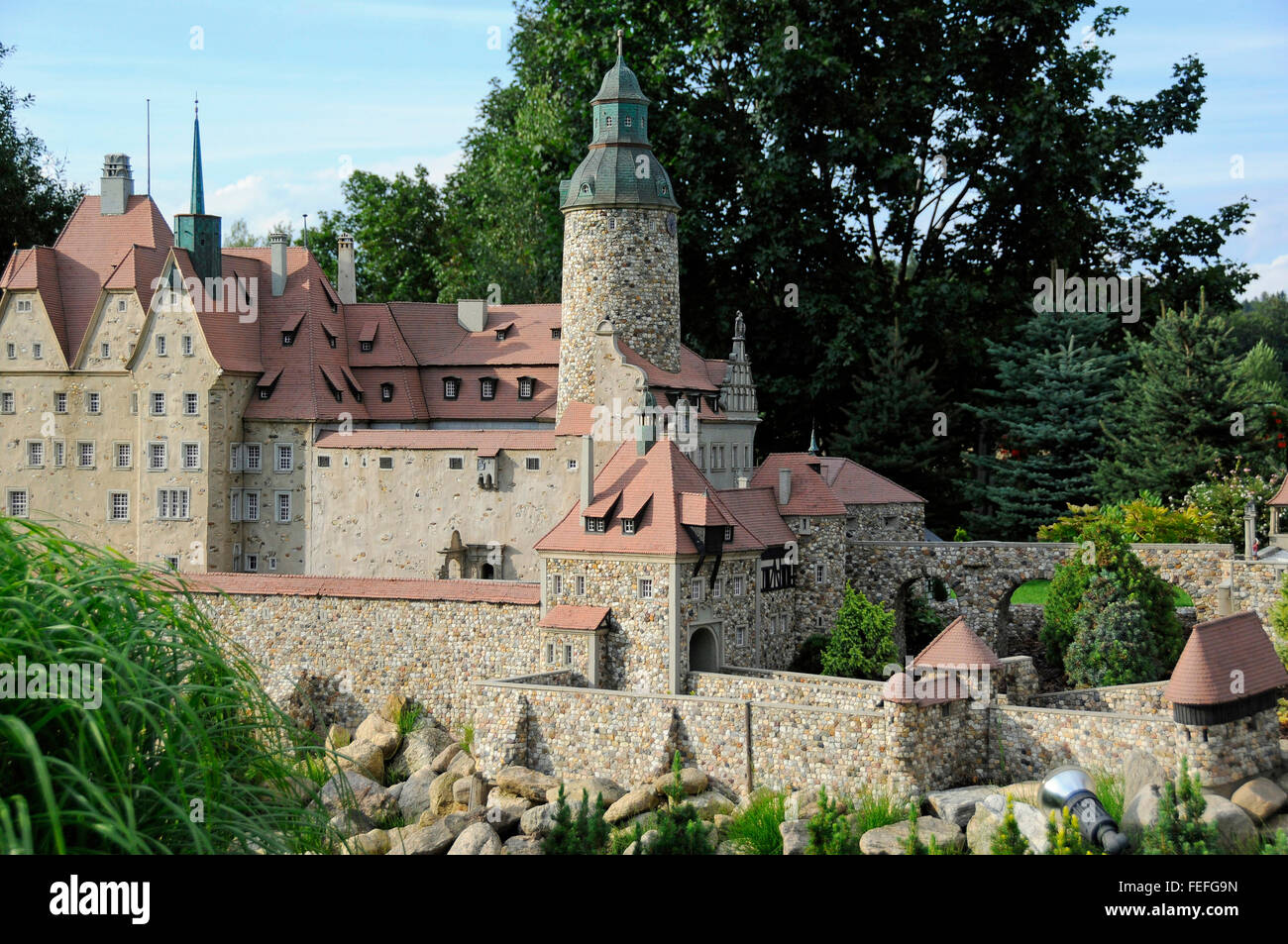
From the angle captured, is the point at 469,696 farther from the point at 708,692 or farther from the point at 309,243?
the point at 309,243

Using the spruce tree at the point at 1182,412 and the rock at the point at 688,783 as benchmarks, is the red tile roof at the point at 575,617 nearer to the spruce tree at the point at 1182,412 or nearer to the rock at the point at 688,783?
the rock at the point at 688,783

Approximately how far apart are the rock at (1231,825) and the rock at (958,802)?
409 centimetres

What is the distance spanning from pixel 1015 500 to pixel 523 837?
21843mm

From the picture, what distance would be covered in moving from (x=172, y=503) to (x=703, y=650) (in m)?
17.1

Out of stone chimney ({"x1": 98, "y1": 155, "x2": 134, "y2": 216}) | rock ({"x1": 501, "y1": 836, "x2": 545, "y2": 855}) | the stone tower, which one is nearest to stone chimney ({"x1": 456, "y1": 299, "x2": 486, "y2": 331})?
the stone tower

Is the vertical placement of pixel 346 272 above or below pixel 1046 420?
above

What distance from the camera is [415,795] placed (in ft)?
107

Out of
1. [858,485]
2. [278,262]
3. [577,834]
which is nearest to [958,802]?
[577,834]

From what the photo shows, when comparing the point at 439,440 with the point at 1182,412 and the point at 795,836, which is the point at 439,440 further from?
→ the point at 1182,412

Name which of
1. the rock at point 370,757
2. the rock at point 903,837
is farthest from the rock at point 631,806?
the rock at point 370,757

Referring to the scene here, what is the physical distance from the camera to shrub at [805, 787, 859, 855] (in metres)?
25.6

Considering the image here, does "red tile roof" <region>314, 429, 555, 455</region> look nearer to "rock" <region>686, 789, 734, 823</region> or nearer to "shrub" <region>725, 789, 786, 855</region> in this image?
"rock" <region>686, 789, 734, 823</region>

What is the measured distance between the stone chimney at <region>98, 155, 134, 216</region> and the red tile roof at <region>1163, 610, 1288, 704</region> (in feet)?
113

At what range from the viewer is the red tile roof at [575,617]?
3353cm
